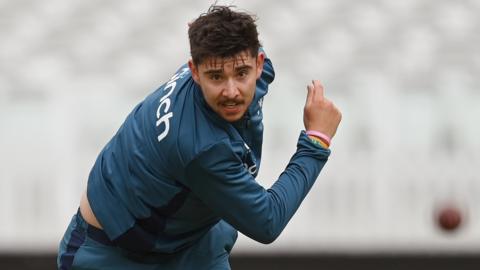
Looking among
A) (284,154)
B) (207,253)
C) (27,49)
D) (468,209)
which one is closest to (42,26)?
(27,49)

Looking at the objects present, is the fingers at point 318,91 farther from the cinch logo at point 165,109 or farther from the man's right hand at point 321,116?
the cinch logo at point 165,109

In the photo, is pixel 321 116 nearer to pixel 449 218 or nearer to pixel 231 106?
pixel 231 106

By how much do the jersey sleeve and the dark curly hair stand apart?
270mm

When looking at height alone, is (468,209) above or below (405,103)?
below

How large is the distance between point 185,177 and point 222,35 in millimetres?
438

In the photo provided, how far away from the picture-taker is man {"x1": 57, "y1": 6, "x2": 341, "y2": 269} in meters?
3.48

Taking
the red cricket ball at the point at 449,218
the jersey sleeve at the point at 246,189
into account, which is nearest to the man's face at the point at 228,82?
the jersey sleeve at the point at 246,189

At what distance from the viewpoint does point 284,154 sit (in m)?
7.25

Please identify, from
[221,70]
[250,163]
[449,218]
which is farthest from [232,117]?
[449,218]

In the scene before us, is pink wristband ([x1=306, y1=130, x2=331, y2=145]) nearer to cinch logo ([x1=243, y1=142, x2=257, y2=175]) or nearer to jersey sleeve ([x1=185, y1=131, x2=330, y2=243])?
jersey sleeve ([x1=185, y1=131, x2=330, y2=243])

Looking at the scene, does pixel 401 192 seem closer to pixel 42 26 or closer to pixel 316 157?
pixel 42 26

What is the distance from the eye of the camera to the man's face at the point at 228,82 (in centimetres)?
344

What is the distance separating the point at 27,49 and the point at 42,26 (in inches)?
6.8

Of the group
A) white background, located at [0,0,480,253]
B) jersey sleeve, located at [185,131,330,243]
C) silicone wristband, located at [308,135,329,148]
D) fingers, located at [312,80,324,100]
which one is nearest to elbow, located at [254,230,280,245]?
jersey sleeve, located at [185,131,330,243]
